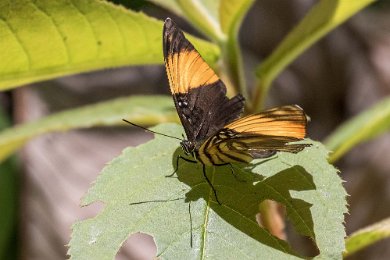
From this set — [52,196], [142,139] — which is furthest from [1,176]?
[142,139]

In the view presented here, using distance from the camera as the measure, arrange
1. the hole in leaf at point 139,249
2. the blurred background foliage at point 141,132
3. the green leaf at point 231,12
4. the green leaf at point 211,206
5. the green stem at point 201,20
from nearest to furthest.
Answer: the green leaf at point 211,206, the green leaf at point 231,12, the green stem at point 201,20, the hole in leaf at point 139,249, the blurred background foliage at point 141,132

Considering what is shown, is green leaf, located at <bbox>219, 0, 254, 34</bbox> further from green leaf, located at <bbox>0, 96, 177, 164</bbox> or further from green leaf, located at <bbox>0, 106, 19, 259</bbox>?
green leaf, located at <bbox>0, 106, 19, 259</bbox>

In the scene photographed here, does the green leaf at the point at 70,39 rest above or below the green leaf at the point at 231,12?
below

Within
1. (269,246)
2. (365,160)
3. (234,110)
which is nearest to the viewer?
(269,246)

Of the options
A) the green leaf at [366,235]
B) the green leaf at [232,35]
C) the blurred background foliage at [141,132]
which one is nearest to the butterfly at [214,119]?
the green leaf at [232,35]

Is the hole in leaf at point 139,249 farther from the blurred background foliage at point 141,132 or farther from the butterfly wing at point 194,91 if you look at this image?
the butterfly wing at point 194,91

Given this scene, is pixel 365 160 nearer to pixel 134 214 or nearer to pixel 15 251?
pixel 15 251
